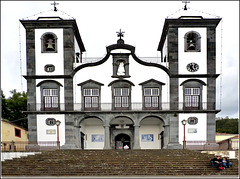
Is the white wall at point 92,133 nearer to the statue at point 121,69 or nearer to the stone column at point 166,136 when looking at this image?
the statue at point 121,69

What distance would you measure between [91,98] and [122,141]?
5.41 metres

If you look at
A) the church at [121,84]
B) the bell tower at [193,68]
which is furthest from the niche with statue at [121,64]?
the bell tower at [193,68]

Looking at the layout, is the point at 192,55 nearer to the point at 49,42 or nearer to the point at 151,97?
the point at 151,97

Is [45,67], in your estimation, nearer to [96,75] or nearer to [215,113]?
[96,75]

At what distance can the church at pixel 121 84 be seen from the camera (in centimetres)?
2841

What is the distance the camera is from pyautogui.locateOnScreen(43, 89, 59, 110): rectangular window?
28.8 meters

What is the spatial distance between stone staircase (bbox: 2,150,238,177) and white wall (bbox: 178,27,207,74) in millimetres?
10010

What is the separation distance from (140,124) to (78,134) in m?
6.21

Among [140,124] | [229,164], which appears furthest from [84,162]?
[140,124]

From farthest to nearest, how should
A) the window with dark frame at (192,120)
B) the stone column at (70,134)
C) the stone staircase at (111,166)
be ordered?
the window with dark frame at (192,120), the stone column at (70,134), the stone staircase at (111,166)

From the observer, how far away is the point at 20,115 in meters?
43.8

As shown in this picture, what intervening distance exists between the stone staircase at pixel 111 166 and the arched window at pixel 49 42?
37.4 feet

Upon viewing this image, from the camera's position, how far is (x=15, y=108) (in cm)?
4394

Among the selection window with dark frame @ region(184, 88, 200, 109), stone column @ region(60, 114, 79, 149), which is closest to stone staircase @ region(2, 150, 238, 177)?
stone column @ region(60, 114, 79, 149)
